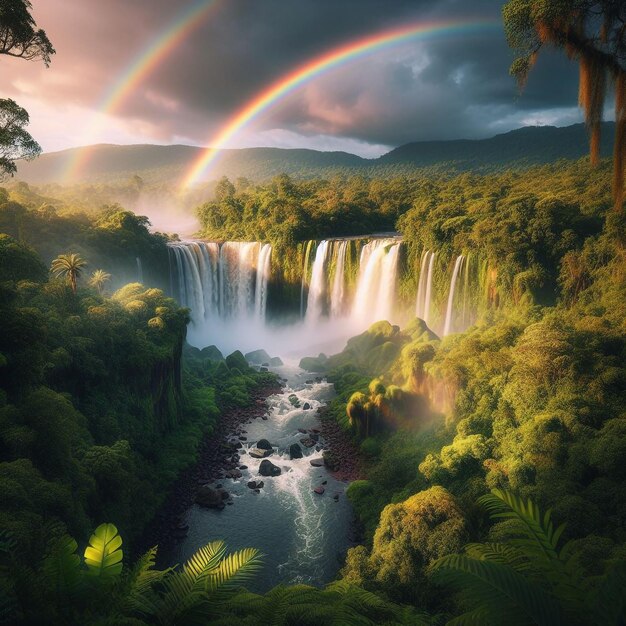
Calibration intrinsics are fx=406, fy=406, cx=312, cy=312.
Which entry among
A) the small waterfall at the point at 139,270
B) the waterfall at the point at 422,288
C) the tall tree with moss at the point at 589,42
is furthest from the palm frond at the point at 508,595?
the small waterfall at the point at 139,270

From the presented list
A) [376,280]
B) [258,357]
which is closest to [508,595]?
[258,357]

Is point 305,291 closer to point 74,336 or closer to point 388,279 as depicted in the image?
point 388,279

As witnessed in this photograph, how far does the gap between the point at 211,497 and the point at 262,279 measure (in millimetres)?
29692

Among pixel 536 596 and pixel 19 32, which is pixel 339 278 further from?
pixel 536 596

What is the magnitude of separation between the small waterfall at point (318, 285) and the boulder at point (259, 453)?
22.3 metres

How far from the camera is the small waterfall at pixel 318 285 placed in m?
43.0

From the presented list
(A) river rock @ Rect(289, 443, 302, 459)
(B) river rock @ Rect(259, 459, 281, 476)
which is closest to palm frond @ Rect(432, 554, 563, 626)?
(B) river rock @ Rect(259, 459, 281, 476)

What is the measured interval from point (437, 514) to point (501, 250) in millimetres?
21334

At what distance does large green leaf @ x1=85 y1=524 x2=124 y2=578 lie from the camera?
4.78 meters

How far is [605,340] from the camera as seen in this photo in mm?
17562

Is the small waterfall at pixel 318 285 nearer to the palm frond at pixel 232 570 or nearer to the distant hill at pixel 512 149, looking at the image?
the palm frond at pixel 232 570

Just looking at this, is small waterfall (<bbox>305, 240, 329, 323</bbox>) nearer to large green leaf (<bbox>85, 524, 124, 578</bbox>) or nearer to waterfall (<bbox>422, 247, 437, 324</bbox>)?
waterfall (<bbox>422, 247, 437, 324</bbox>)

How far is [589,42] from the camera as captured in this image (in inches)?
310

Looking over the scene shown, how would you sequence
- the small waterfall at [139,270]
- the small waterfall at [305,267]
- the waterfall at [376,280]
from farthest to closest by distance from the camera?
the small waterfall at [305,267] → the waterfall at [376,280] → the small waterfall at [139,270]
